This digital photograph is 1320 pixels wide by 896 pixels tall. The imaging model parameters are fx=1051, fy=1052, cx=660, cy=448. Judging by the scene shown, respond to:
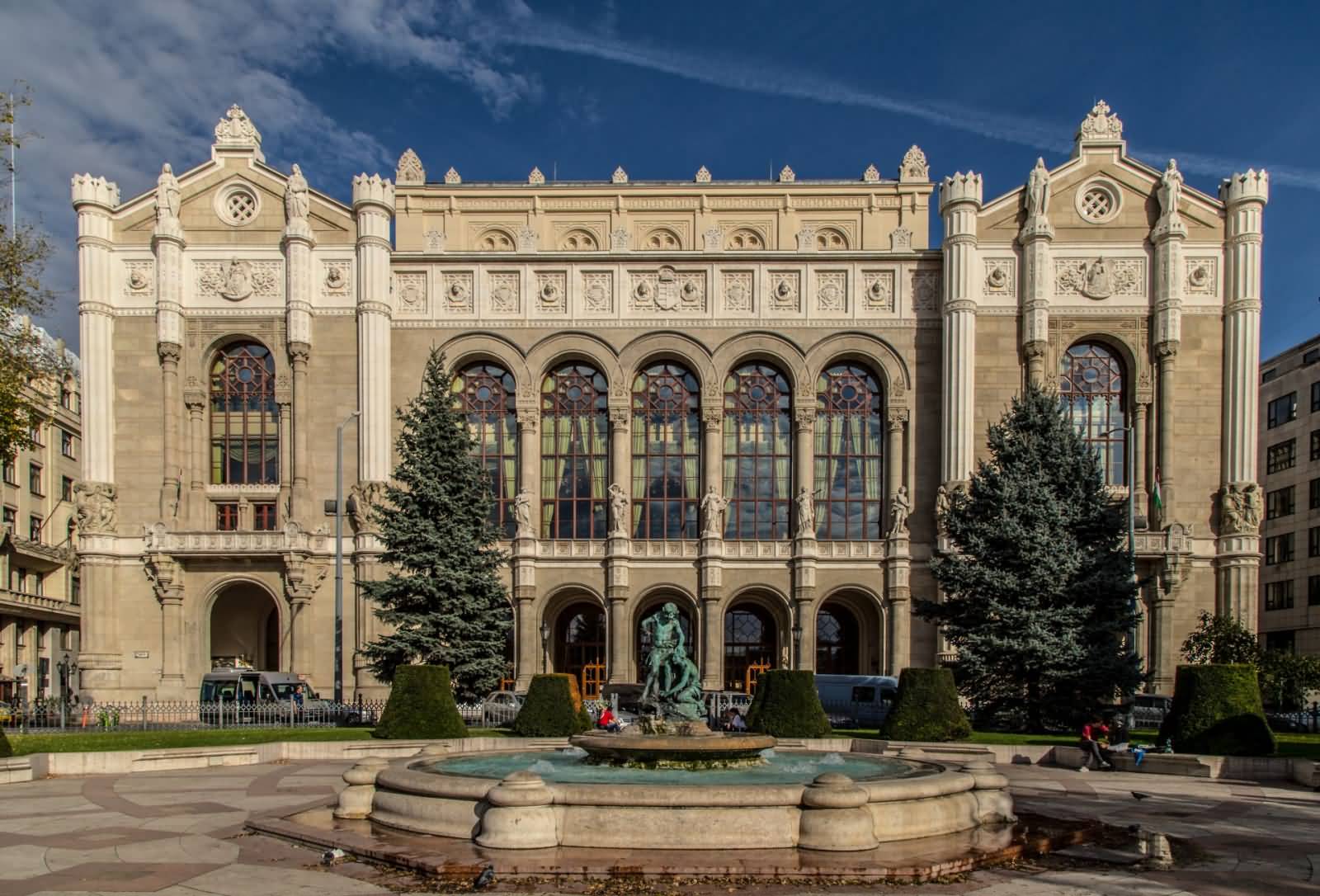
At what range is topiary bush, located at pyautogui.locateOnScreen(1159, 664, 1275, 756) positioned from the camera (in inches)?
893

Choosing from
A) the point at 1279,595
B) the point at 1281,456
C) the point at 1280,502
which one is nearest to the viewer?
the point at 1279,595

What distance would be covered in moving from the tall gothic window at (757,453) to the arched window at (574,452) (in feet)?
18.2

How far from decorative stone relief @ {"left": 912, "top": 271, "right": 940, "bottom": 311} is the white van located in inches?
654

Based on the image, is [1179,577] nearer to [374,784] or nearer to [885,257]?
[885,257]

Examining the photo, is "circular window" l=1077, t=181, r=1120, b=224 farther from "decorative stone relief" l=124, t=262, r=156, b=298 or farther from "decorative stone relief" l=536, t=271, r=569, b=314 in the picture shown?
"decorative stone relief" l=124, t=262, r=156, b=298

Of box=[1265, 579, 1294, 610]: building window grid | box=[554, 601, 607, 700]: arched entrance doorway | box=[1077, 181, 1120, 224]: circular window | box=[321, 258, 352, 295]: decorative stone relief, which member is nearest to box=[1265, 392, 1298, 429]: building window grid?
box=[1265, 579, 1294, 610]: building window grid

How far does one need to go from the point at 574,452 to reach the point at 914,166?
21709mm

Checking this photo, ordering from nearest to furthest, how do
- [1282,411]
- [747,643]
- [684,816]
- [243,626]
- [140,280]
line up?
1. [684,816]
2. [140,280]
3. [243,626]
4. [747,643]
5. [1282,411]

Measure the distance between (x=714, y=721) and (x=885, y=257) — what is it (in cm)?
2226

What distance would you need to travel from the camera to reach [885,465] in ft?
150

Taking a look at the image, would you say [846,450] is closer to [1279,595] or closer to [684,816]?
[1279,595]

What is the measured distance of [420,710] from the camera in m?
26.5

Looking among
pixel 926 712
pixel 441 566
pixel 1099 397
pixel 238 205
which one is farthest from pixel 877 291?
pixel 238 205

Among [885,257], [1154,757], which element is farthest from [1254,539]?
[1154,757]
